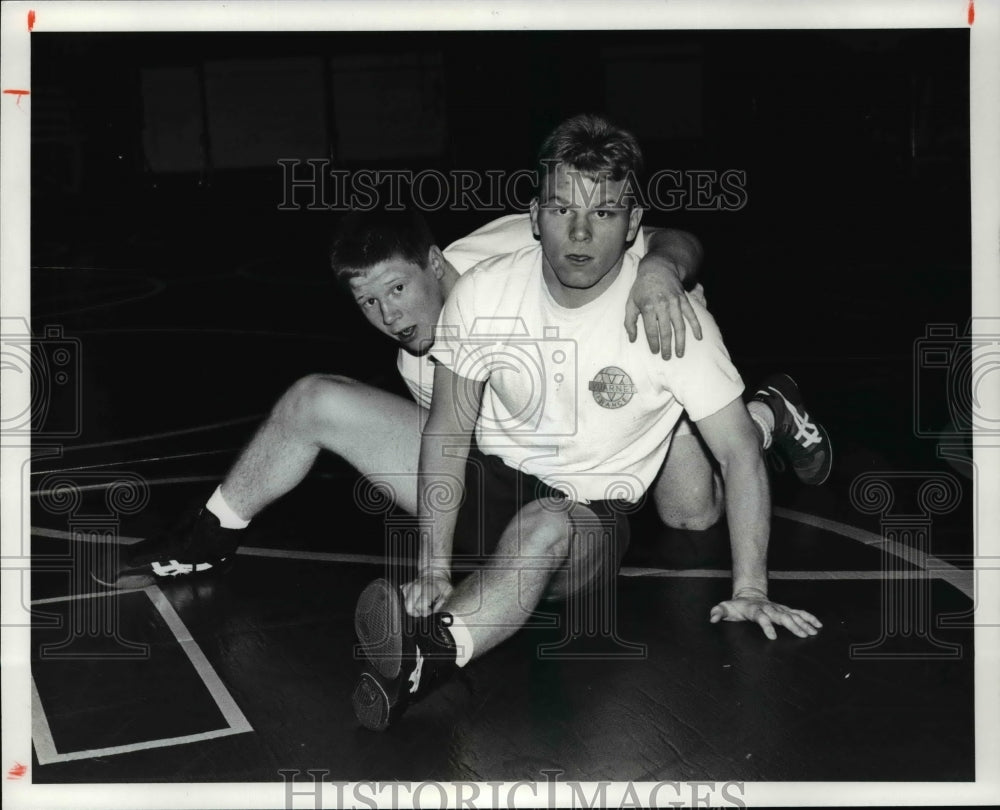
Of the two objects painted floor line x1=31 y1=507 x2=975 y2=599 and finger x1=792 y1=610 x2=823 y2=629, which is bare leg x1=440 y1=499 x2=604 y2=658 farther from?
painted floor line x1=31 y1=507 x2=975 y2=599

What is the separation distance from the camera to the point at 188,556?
3732mm

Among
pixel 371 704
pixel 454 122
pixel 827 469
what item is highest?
pixel 454 122

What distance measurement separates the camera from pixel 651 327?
290cm

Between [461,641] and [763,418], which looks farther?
[763,418]

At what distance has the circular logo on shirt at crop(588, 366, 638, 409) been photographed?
9.99 feet

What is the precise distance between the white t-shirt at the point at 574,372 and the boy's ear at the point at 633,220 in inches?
4.1

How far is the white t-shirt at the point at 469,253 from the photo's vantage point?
11.8 feet

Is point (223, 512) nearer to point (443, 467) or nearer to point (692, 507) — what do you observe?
point (443, 467)

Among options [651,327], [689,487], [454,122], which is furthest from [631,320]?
[454,122]

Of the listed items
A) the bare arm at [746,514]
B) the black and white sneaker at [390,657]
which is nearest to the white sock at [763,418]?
the bare arm at [746,514]

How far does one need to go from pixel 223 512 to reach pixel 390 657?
1.19 meters

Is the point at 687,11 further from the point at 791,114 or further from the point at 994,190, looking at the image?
the point at 791,114

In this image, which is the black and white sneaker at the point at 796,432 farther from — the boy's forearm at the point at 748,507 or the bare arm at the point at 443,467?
the bare arm at the point at 443,467

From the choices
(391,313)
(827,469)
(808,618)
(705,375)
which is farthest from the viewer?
(827,469)
